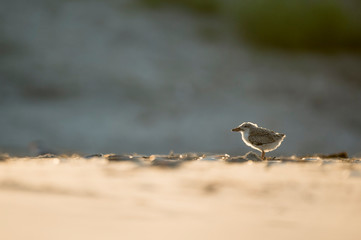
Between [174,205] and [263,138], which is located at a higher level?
[263,138]

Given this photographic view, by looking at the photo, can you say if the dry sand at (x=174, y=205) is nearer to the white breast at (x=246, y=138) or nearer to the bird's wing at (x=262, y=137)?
the bird's wing at (x=262, y=137)

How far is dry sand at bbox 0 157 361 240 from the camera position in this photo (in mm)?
2545

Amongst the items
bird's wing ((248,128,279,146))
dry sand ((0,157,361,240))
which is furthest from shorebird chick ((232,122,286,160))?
dry sand ((0,157,361,240))

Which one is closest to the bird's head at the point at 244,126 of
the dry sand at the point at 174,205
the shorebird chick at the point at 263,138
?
the shorebird chick at the point at 263,138

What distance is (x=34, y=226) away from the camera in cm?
250

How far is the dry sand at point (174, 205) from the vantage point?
254cm

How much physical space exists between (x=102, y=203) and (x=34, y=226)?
2.80ft

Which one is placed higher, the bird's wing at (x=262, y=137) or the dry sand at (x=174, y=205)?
the bird's wing at (x=262, y=137)

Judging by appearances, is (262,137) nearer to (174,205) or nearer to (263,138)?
(263,138)

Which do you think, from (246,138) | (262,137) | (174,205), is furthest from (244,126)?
(174,205)

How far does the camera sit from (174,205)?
3.31m

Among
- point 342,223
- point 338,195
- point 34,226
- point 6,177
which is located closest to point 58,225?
point 34,226

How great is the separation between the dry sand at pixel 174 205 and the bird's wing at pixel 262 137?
249 inches

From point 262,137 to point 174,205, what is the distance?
28.9ft
